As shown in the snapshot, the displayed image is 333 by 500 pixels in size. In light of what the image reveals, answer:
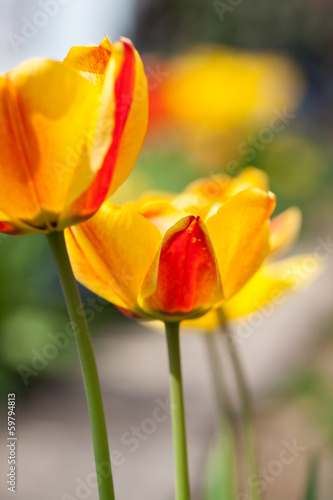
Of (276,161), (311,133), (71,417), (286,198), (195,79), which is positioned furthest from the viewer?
(311,133)

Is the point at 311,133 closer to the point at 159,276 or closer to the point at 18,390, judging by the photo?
the point at 18,390

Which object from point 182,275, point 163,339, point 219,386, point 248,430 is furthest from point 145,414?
point 182,275


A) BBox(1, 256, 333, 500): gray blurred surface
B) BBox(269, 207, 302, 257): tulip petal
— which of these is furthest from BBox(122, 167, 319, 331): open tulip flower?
BBox(1, 256, 333, 500): gray blurred surface

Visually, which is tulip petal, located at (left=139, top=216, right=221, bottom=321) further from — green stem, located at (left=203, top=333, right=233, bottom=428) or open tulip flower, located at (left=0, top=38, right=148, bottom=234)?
green stem, located at (left=203, top=333, right=233, bottom=428)

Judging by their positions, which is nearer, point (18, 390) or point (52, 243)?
point (52, 243)

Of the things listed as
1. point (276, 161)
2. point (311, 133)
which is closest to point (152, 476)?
point (276, 161)

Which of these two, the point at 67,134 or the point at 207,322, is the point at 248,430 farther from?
the point at 67,134
